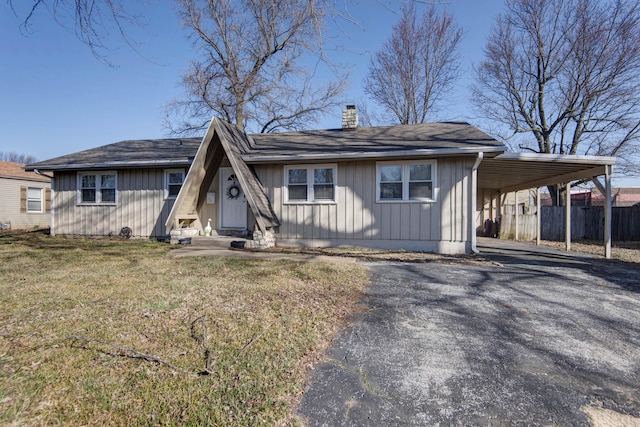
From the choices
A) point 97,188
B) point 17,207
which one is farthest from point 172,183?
point 17,207

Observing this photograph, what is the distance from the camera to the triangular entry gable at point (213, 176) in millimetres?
9008

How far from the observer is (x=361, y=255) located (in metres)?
8.26

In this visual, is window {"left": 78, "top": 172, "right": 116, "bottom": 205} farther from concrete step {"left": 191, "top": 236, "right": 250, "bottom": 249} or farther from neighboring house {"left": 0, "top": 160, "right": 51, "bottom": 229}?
neighboring house {"left": 0, "top": 160, "right": 51, "bottom": 229}

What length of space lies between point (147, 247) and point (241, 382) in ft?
26.3

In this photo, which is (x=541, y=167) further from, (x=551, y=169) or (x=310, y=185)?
(x=310, y=185)

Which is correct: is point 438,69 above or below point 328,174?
above

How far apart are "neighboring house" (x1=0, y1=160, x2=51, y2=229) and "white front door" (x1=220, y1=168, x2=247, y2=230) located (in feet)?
42.1

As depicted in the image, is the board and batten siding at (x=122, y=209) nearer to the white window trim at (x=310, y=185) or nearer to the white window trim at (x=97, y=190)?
the white window trim at (x=97, y=190)

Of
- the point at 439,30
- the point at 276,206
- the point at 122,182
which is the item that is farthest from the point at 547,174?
the point at 439,30

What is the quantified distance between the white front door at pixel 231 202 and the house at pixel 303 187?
1.3 inches

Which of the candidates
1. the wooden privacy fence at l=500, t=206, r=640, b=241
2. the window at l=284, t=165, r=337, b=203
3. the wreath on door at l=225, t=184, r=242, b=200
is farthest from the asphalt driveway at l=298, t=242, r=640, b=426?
the wooden privacy fence at l=500, t=206, r=640, b=241

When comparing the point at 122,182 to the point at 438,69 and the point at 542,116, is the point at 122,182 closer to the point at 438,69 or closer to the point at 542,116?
the point at 438,69

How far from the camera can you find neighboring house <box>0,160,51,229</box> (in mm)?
16852

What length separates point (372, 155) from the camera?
8.95 m
